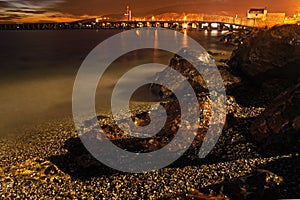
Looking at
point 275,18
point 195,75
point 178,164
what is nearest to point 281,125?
point 178,164

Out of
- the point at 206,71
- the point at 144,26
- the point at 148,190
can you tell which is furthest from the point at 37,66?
the point at 144,26

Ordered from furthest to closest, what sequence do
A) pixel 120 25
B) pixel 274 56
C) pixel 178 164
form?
1. pixel 120 25
2. pixel 274 56
3. pixel 178 164

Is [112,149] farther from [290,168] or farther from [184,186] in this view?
[290,168]

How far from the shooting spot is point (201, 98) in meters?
10.7

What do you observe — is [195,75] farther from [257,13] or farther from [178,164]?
[257,13]

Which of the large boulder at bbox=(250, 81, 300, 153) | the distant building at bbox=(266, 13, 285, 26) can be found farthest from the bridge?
the large boulder at bbox=(250, 81, 300, 153)

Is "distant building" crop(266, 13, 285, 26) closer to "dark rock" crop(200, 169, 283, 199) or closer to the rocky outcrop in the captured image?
the rocky outcrop

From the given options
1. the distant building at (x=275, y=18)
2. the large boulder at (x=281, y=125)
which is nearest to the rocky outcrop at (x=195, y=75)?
the large boulder at (x=281, y=125)

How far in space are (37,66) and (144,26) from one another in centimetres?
9991

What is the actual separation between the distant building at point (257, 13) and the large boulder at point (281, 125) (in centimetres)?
8582

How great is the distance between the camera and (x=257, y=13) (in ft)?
284

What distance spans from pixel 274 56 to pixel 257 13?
8189 cm

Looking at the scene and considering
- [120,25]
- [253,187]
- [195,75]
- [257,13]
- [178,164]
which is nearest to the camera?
[253,187]

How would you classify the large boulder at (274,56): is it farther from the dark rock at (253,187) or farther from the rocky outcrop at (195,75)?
the dark rock at (253,187)
